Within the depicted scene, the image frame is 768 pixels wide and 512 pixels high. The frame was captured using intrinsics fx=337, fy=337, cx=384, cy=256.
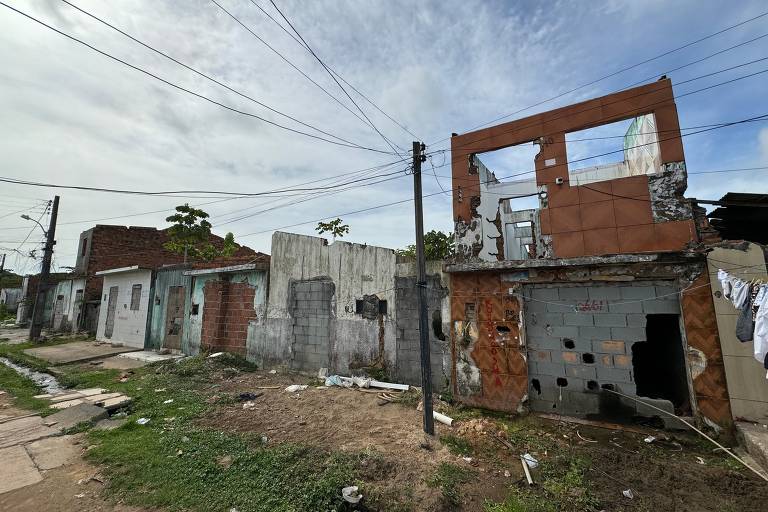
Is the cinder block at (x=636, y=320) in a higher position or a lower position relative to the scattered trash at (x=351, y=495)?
higher

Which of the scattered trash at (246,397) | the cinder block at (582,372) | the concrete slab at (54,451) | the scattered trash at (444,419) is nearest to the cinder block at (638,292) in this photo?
the cinder block at (582,372)

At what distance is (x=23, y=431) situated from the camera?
6.25 m

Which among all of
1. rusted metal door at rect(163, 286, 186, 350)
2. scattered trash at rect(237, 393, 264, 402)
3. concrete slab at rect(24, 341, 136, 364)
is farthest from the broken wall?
concrete slab at rect(24, 341, 136, 364)

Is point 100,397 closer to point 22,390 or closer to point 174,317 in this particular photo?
point 22,390

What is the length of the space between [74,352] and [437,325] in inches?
613

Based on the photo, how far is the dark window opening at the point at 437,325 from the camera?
840cm

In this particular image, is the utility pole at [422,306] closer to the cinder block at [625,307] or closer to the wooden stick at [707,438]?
the wooden stick at [707,438]

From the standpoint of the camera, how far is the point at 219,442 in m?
5.62

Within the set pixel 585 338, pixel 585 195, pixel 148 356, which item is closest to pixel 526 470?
pixel 585 338

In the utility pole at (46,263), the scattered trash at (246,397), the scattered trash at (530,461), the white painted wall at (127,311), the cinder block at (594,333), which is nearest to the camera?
the scattered trash at (530,461)

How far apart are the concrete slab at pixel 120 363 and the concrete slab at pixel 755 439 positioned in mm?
15261

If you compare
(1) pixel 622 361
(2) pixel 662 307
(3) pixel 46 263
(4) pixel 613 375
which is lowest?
(4) pixel 613 375

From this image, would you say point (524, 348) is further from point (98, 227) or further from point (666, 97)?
point (98, 227)

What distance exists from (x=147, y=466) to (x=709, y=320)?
9.49 meters
